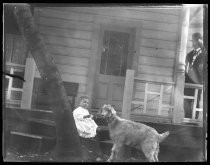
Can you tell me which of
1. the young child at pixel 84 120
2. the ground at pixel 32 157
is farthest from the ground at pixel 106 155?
the young child at pixel 84 120

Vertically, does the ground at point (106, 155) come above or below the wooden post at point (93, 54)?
below

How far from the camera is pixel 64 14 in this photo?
4836 mm

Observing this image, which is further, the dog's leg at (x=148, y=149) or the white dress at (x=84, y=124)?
the white dress at (x=84, y=124)

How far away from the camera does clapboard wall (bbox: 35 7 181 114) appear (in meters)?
4.80

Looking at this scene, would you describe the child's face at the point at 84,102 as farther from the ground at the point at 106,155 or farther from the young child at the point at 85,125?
the ground at the point at 106,155

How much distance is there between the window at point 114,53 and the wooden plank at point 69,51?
10.1 inches

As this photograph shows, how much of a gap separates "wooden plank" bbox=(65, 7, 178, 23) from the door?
20 centimetres

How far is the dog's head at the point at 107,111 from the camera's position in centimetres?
477

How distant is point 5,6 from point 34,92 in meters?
1.29

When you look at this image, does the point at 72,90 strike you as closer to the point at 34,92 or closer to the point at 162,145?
the point at 34,92

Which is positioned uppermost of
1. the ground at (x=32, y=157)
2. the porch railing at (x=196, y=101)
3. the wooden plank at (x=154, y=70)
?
the wooden plank at (x=154, y=70)

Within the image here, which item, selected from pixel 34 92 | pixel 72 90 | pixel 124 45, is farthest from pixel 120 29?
pixel 34 92

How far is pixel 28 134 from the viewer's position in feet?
16.0

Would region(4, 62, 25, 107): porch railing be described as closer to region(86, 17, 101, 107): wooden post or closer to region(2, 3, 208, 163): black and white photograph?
region(2, 3, 208, 163): black and white photograph
